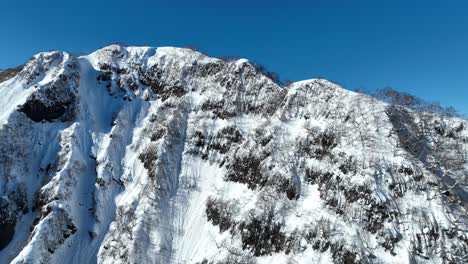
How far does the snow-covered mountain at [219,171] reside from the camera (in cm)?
3284

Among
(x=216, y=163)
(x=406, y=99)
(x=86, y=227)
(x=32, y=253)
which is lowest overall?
(x=32, y=253)

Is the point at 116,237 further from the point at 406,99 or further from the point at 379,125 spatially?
the point at 406,99

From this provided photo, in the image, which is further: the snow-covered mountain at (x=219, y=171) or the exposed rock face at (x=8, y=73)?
the exposed rock face at (x=8, y=73)

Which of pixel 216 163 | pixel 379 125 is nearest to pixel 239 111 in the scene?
pixel 216 163

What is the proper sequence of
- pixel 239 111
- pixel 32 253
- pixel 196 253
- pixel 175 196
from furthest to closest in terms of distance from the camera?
pixel 239 111 → pixel 175 196 → pixel 196 253 → pixel 32 253

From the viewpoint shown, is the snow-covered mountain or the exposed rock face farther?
the exposed rock face

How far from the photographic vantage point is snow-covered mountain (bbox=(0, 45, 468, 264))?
32844 millimetres

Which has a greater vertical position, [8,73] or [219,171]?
[8,73]

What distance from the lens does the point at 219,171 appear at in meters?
44.2

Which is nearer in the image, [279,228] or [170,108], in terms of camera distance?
[279,228]

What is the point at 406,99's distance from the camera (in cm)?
4997

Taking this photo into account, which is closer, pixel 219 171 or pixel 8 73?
pixel 219 171

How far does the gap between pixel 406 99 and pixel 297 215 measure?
2835cm

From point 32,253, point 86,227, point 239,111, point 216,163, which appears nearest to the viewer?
point 32,253
